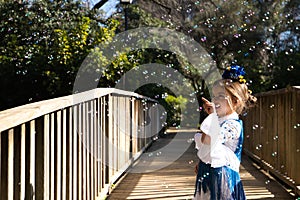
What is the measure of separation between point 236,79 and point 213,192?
2.25 feet

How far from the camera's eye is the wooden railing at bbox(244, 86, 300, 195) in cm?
441

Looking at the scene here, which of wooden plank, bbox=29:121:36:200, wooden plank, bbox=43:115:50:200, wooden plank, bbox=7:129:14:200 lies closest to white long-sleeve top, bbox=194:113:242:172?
wooden plank, bbox=43:115:50:200

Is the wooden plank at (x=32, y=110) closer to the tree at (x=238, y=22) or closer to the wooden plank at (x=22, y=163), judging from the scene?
the wooden plank at (x=22, y=163)

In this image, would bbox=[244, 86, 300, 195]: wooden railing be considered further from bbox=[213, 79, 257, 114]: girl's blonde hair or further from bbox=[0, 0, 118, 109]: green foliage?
bbox=[0, 0, 118, 109]: green foliage

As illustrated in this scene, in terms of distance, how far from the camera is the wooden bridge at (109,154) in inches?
79.6

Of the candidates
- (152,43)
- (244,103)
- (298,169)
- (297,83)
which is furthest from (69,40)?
(244,103)

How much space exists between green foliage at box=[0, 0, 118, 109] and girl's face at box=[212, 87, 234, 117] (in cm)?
820

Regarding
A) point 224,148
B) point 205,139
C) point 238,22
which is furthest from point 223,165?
point 238,22

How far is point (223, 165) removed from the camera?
3.15 meters

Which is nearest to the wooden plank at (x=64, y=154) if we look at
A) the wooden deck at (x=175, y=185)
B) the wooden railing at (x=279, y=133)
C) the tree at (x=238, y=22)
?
the wooden deck at (x=175, y=185)

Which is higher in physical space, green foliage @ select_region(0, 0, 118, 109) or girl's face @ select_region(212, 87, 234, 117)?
green foliage @ select_region(0, 0, 118, 109)

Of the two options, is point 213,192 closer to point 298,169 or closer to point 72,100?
point 72,100

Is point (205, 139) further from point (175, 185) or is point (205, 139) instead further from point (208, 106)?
point (175, 185)

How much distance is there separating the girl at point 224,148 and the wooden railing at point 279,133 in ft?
3.64
